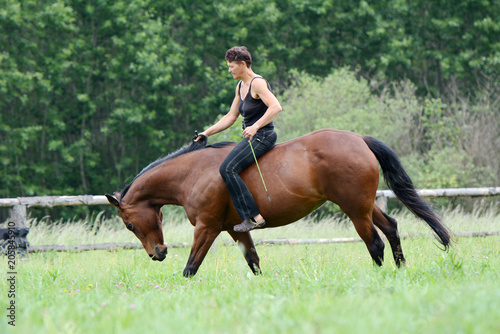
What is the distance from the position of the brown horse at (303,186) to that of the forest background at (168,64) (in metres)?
15.6

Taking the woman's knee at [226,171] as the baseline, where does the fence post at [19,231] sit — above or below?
below

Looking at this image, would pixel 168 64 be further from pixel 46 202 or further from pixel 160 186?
pixel 160 186

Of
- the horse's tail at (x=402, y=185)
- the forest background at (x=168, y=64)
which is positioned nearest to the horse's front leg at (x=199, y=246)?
the horse's tail at (x=402, y=185)

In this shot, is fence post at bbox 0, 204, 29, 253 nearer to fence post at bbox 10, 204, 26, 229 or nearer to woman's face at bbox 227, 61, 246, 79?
fence post at bbox 10, 204, 26, 229

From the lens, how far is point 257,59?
26656 millimetres

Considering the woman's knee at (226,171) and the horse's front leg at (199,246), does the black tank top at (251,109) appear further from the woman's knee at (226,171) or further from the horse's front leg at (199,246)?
the horse's front leg at (199,246)

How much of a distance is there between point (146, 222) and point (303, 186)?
192cm

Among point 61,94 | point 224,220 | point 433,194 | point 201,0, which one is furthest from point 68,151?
point 224,220

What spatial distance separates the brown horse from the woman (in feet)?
0.47

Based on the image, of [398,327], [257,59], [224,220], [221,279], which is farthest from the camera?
[257,59]

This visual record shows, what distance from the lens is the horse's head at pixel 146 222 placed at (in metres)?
6.62

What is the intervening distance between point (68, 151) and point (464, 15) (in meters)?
18.8

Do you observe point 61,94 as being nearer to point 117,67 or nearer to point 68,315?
point 117,67

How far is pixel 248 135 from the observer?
5.82 meters
